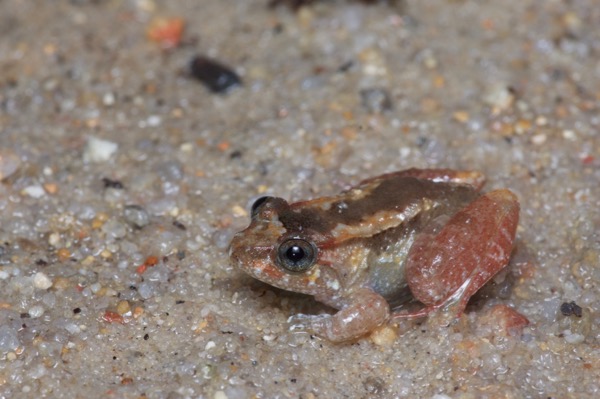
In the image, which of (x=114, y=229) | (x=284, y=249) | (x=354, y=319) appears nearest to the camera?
(x=284, y=249)

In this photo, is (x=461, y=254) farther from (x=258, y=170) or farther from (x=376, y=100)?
(x=376, y=100)

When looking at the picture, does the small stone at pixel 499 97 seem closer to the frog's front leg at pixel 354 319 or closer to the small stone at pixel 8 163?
the frog's front leg at pixel 354 319

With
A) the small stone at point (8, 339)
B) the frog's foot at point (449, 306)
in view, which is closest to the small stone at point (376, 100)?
the frog's foot at point (449, 306)

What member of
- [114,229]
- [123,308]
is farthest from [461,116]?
[123,308]

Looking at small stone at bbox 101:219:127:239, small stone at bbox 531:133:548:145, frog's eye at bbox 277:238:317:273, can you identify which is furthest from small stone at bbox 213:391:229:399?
small stone at bbox 531:133:548:145

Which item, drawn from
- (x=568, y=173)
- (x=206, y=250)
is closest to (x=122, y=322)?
(x=206, y=250)
